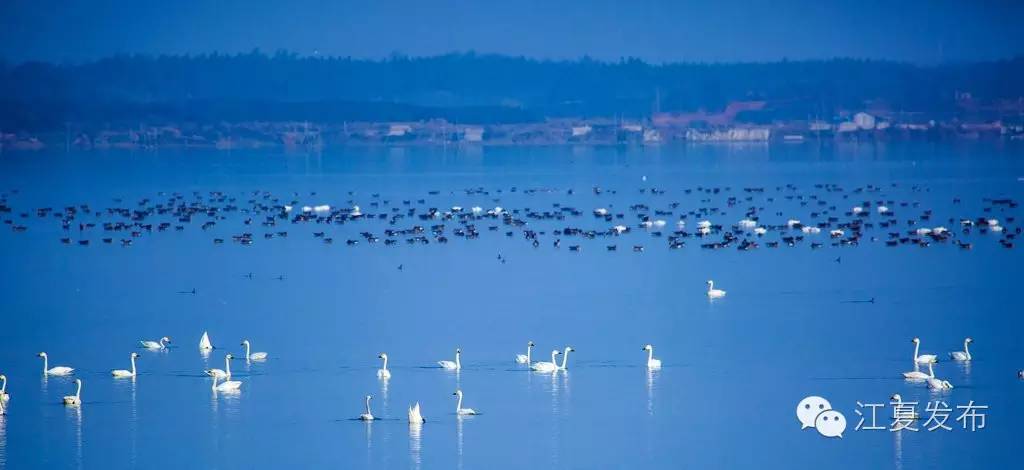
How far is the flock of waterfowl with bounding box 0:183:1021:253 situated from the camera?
3700cm

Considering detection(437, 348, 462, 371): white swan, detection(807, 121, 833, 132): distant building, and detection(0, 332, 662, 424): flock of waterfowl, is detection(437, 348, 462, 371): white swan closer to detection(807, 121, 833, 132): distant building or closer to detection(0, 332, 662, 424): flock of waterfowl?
detection(0, 332, 662, 424): flock of waterfowl

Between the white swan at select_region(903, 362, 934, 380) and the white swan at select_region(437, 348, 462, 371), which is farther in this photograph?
the white swan at select_region(437, 348, 462, 371)

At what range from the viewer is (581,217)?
142 feet

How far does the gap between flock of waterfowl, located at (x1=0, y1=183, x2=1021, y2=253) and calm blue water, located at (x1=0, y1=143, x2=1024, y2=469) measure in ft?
1.24

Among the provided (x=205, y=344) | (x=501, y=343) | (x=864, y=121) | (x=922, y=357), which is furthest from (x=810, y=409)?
(x=864, y=121)

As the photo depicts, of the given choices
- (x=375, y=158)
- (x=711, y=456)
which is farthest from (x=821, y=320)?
(x=375, y=158)

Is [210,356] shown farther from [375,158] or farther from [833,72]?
[833,72]

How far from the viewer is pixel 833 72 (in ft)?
495

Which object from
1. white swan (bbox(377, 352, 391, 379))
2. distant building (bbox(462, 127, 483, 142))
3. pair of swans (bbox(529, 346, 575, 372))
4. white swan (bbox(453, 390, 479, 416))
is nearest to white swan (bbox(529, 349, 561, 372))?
pair of swans (bbox(529, 346, 575, 372))

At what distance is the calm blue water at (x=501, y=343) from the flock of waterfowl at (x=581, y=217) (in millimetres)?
377

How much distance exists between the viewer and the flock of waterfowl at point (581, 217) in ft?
121

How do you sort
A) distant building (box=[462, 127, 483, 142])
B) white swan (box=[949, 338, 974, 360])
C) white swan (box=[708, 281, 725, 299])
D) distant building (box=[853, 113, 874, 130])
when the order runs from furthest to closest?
distant building (box=[462, 127, 483, 142]), distant building (box=[853, 113, 874, 130]), white swan (box=[708, 281, 725, 299]), white swan (box=[949, 338, 974, 360])

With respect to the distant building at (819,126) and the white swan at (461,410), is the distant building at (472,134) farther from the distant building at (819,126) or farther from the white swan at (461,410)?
the white swan at (461,410)

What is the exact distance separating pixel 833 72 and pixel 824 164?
77035 millimetres
